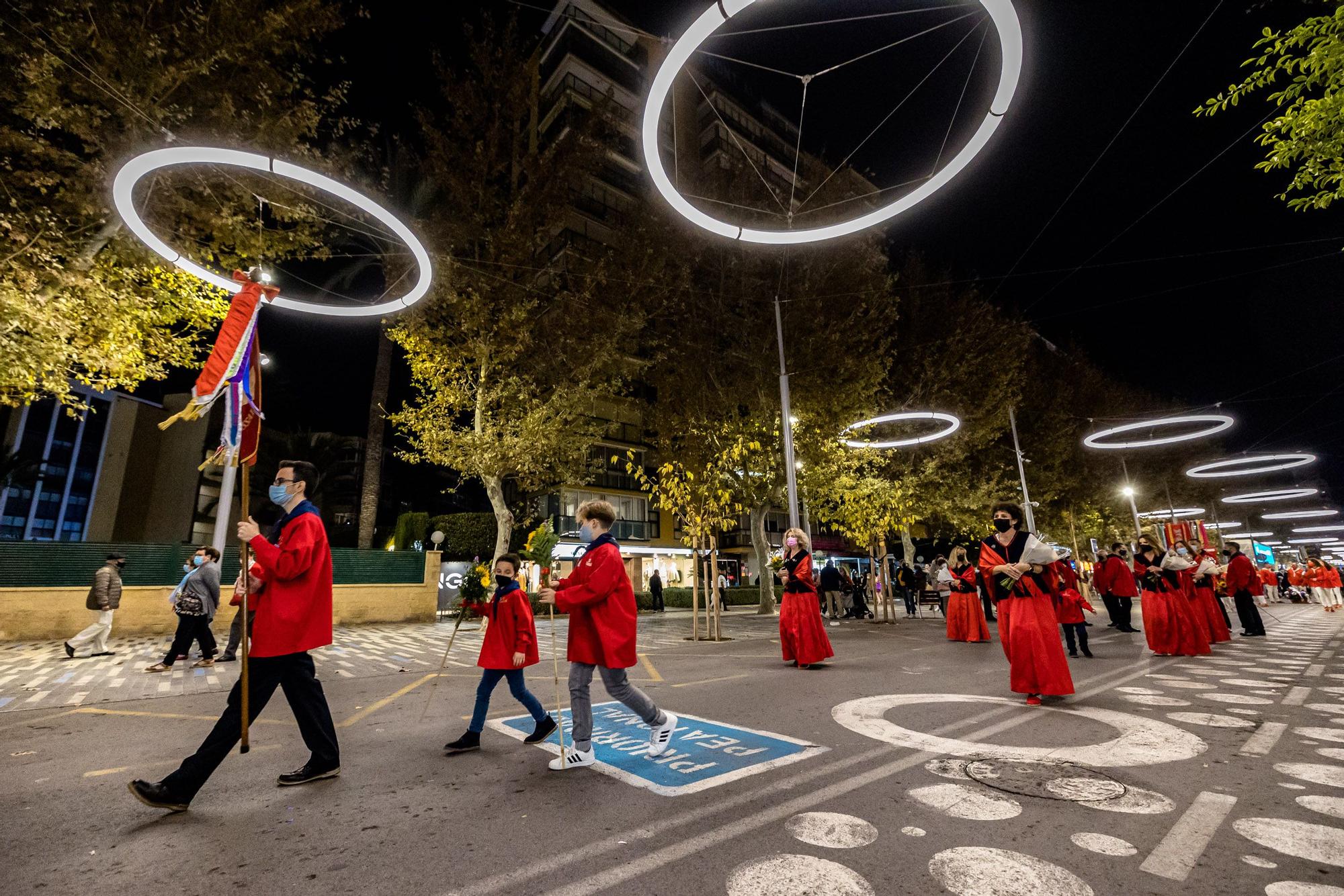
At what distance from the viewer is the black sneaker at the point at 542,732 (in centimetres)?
451

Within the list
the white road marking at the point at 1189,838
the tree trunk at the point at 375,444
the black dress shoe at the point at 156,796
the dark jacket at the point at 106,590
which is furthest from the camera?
the tree trunk at the point at 375,444

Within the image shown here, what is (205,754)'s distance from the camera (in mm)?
3213

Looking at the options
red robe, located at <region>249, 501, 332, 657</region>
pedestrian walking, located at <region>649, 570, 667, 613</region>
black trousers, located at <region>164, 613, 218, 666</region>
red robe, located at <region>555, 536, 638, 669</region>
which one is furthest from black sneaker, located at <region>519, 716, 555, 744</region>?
pedestrian walking, located at <region>649, 570, 667, 613</region>

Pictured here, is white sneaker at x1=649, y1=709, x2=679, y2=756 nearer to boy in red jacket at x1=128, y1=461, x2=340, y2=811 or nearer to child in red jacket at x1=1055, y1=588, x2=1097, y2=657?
boy in red jacket at x1=128, y1=461, x2=340, y2=811

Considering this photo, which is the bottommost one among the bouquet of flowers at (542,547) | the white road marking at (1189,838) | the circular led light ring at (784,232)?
the white road marking at (1189,838)

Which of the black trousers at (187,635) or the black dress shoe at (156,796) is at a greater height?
the black trousers at (187,635)

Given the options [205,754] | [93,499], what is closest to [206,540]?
[93,499]

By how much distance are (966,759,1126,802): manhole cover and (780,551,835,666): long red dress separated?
4.64 meters

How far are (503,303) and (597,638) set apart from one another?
1478 cm

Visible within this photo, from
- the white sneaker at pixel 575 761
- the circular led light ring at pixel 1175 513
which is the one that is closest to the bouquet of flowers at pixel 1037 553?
the white sneaker at pixel 575 761

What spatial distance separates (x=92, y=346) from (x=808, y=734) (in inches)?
509

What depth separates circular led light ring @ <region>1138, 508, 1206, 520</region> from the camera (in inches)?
1694

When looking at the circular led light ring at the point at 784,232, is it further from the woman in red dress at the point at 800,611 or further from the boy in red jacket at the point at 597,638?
the boy in red jacket at the point at 597,638

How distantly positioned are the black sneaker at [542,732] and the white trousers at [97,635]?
10.5m
